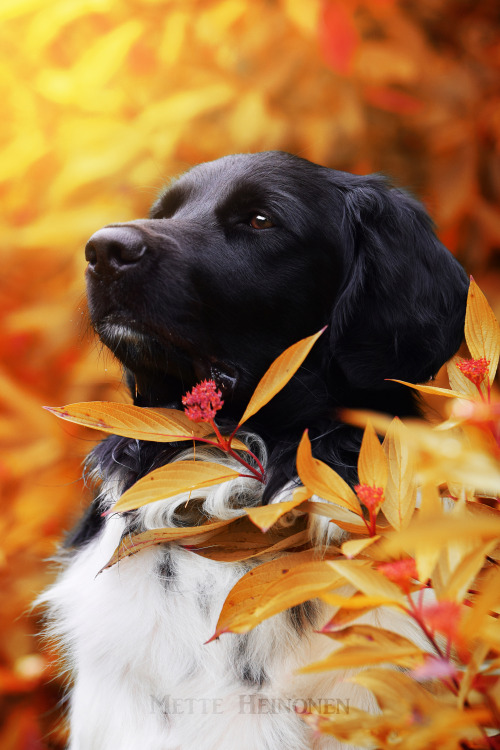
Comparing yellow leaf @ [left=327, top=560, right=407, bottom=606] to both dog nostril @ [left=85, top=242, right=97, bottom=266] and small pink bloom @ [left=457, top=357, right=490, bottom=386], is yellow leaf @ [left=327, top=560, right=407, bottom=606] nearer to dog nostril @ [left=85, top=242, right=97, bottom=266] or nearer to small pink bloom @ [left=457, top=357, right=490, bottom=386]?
small pink bloom @ [left=457, top=357, right=490, bottom=386]

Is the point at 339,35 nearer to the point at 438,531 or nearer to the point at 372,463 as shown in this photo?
the point at 372,463

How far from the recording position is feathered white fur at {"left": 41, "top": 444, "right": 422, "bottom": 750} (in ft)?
3.45

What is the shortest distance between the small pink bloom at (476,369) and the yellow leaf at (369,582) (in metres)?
0.31

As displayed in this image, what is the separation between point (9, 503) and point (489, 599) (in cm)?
164

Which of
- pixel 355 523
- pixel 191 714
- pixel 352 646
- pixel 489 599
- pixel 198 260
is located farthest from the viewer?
pixel 198 260

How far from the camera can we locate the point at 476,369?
0.82 m

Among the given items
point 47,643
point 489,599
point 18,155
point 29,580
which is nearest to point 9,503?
point 29,580

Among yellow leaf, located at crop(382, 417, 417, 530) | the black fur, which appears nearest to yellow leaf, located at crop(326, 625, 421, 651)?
yellow leaf, located at crop(382, 417, 417, 530)

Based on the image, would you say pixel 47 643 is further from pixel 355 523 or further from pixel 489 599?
pixel 489 599

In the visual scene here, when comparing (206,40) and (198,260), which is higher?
(206,40)

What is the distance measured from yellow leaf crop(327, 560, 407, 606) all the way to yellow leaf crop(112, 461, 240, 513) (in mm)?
195

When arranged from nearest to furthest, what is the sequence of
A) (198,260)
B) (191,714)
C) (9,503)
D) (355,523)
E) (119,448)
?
(355,523) < (191,714) < (198,260) < (119,448) < (9,503)

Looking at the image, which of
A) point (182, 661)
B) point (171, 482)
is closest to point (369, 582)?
point (171, 482)

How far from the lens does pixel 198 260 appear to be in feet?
4.12
